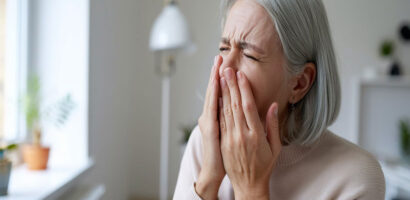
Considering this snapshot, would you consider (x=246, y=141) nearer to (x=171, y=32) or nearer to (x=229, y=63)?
(x=229, y=63)

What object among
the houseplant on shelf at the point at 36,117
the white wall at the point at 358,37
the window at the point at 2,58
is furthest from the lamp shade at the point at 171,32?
the white wall at the point at 358,37

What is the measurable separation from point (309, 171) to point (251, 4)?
18.4 inches

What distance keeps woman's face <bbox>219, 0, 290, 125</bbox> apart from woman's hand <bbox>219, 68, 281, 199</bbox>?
1.5 inches

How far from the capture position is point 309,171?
2.86 feet

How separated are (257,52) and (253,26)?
0.06 m

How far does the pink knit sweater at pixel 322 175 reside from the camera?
31.2 inches

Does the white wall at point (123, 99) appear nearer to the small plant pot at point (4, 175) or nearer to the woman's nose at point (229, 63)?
the small plant pot at point (4, 175)

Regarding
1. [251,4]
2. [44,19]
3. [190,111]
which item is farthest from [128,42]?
[251,4]

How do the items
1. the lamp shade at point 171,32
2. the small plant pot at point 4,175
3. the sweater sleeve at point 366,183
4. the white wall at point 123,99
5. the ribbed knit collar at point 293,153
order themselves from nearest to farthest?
the sweater sleeve at point 366,183
the ribbed knit collar at point 293,153
the small plant pot at point 4,175
the white wall at point 123,99
the lamp shade at point 171,32

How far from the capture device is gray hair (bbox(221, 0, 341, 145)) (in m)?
0.78

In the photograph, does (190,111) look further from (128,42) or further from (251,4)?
(251,4)

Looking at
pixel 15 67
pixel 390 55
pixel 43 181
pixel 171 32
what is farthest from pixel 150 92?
pixel 390 55

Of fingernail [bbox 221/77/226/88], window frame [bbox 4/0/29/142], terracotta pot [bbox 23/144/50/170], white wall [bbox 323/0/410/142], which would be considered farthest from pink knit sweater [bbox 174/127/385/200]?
white wall [bbox 323/0/410/142]

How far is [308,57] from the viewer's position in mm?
836
